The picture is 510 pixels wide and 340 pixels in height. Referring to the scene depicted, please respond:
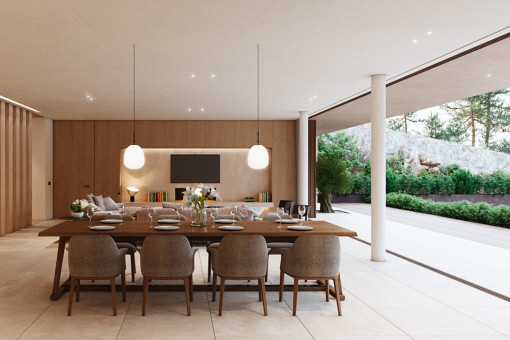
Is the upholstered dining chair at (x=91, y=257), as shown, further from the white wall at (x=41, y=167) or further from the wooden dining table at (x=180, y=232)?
the white wall at (x=41, y=167)

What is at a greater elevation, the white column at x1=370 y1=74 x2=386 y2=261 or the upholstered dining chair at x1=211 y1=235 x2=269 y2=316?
the white column at x1=370 y1=74 x2=386 y2=261

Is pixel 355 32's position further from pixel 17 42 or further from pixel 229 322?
pixel 17 42

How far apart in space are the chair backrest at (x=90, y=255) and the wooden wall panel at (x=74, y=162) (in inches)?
357

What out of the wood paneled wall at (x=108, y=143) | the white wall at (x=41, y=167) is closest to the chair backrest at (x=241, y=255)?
the wood paneled wall at (x=108, y=143)

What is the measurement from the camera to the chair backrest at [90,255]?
4348mm

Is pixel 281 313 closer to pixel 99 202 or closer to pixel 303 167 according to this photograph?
pixel 99 202

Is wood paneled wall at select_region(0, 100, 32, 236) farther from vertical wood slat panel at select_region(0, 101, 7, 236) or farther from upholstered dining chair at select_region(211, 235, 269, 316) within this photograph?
upholstered dining chair at select_region(211, 235, 269, 316)

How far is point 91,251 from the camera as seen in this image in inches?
171

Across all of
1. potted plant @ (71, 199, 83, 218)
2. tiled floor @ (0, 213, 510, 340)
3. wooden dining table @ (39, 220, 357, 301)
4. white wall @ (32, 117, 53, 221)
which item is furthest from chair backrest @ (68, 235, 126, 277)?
white wall @ (32, 117, 53, 221)

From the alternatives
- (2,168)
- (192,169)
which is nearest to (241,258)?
(2,168)

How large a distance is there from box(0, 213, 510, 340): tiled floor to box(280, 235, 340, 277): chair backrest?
1.43 ft

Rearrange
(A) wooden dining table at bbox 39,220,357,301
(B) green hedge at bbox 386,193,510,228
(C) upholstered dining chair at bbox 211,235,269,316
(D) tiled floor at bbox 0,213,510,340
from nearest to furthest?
(D) tiled floor at bbox 0,213,510,340
(C) upholstered dining chair at bbox 211,235,269,316
(A) wooden dining table at bbox 39,220,357,301
(B) green hedge at bbox 386,193,510,228

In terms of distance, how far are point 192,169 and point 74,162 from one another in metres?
3.54

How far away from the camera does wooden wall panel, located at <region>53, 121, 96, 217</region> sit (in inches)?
508
